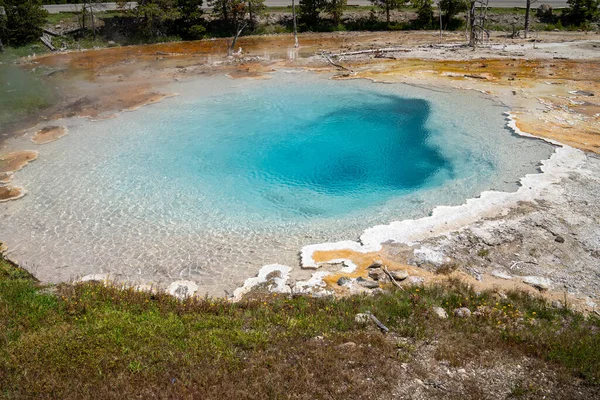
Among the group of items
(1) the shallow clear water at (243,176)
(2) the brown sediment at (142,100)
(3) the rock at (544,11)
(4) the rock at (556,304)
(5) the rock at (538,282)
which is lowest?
(4) the rock at (556,304)

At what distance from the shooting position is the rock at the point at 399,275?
8.23 meters

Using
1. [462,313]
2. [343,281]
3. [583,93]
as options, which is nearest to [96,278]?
[343,281]

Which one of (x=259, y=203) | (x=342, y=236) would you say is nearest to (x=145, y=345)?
(x=342, y=236)

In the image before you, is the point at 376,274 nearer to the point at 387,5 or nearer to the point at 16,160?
the point at 16,160

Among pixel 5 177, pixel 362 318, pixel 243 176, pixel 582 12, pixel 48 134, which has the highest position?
Answer: pixel 582 12

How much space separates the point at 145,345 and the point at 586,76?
21310 millimetres

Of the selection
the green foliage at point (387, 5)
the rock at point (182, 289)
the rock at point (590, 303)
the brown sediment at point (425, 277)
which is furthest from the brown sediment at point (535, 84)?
the green foliage at point (387, 5)

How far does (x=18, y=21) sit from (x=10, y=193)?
22.4 metres

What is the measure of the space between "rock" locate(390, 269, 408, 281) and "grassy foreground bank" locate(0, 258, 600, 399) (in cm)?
51

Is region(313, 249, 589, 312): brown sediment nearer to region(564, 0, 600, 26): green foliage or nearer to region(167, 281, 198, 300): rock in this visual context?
region(167, 281, 198, 300): rock

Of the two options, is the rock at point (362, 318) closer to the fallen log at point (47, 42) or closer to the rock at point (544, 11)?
the fallen log at point (47, 42)

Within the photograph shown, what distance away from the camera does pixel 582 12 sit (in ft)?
101

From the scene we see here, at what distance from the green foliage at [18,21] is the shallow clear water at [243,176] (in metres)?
16.2

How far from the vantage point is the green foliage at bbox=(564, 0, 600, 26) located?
30.4 meters
